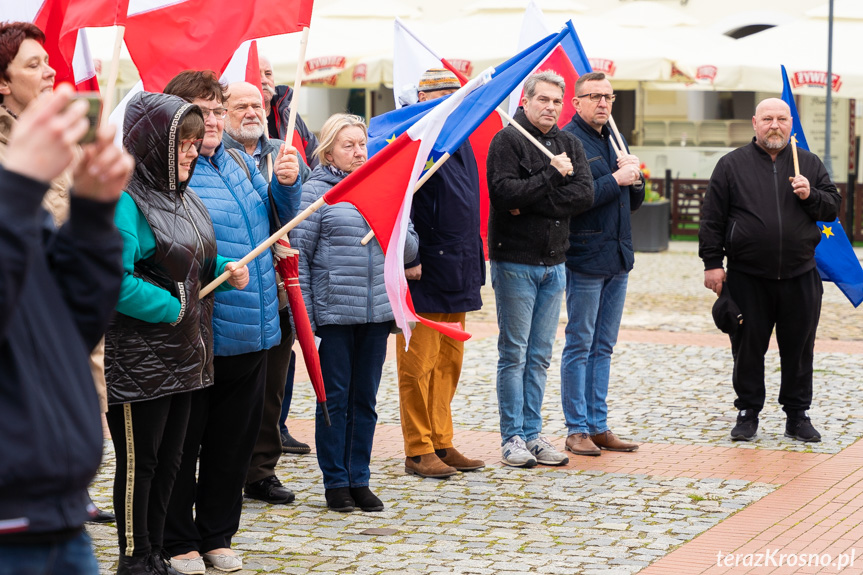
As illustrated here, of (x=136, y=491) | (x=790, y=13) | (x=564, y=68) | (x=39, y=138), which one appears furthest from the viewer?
(x=790, y=13)

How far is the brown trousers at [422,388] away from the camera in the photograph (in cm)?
661

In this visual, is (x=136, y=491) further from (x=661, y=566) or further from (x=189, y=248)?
(x=661, y=566)

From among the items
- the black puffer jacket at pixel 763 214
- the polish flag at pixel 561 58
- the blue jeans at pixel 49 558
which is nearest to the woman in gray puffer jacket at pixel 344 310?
the polish flag at pixel 561 58

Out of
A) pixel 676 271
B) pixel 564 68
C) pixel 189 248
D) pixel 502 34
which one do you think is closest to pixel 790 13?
pixel 502 34

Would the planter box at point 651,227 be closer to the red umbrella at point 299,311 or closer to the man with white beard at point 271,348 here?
the man with white beard at point 271,348

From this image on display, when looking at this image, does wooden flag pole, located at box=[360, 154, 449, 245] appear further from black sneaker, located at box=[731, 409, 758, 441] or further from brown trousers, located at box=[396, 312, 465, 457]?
black sneaker, located at box=[731, 409, 758, 441]

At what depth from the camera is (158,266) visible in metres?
4.42

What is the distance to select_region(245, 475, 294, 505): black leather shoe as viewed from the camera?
615cm

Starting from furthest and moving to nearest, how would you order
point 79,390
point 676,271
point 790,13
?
point 790,13 < point 676,271 < point 79,390

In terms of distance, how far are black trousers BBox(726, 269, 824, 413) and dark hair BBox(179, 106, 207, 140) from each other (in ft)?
14.0

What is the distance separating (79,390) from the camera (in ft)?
7.65

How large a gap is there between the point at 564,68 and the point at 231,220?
3.75 meters

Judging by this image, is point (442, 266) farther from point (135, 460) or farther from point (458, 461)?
point (135, 460)

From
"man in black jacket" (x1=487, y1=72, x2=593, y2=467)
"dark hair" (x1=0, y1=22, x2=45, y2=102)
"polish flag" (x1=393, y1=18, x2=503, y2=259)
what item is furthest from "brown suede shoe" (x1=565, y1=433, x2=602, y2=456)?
"dark hair" (x1=0, y1=22, x2=45, y2=102)
